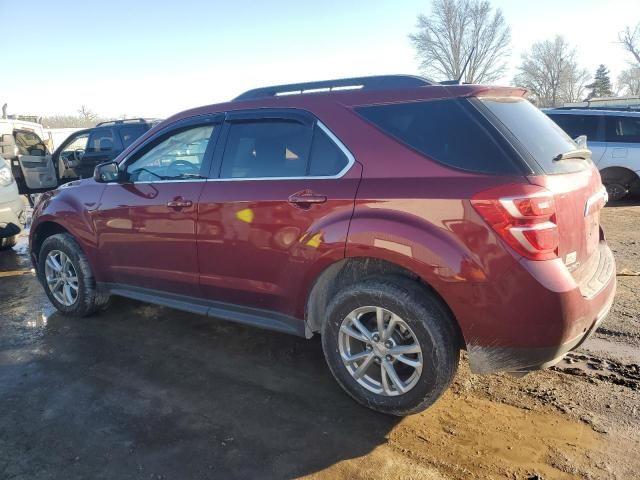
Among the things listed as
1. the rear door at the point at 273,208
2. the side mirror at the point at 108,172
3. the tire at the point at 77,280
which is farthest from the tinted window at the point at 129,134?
the rear door at the point at 273,208

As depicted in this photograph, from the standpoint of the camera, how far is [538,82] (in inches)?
2484

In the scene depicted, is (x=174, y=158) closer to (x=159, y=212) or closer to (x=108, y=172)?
(x=159, y=212)

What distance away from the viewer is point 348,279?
3.12 metres

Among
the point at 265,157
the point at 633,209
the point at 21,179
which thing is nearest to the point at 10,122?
the point at 21,179

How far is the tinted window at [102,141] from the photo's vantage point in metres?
9.33

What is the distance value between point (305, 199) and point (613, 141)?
890 centimetres

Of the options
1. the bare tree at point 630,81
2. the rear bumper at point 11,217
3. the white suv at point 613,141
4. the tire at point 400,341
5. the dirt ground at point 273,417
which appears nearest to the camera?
the dirt ground at point 273,417

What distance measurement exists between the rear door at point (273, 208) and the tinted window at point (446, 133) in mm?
320

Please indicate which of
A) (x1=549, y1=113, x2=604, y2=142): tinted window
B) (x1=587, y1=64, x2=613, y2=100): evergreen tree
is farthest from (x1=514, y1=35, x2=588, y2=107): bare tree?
(x1=549, y1=113, x2=604, y2=142): tinted window

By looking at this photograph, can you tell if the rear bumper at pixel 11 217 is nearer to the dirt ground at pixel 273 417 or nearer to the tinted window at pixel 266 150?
the dirt ground at pixel 273 417

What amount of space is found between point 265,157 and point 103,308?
2.53m

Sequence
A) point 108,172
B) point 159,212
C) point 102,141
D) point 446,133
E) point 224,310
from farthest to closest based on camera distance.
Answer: point 102,141 < point 108,172 < point 159,212 < point 224,310 < point 446,133

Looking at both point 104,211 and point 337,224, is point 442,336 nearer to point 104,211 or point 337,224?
point 337,224

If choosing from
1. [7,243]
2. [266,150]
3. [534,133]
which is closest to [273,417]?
[266,150]
